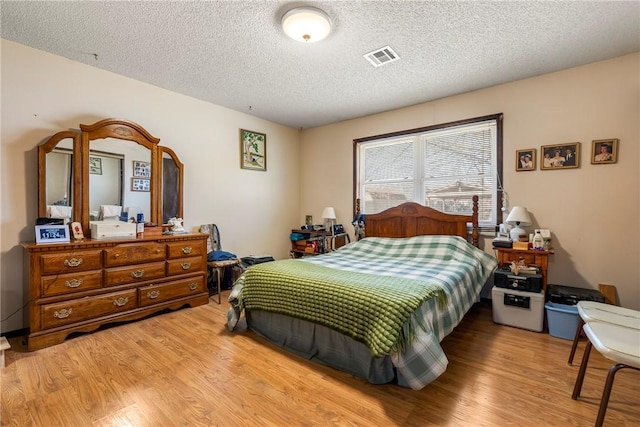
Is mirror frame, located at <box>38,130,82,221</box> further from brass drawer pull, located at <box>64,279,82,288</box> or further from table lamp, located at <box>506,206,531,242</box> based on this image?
table lamp, located at <box>506,206,531,242</box>

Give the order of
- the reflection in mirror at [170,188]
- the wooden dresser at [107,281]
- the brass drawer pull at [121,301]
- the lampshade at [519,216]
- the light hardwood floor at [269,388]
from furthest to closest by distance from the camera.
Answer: the reflection in mirror at [170,188], the lampshade at [519,216], the brass drawer pull at [121,301], the wooden dresser at [107,281], the light hardwood floor at [269,388]

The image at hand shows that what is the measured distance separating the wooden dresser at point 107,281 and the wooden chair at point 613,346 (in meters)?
3.25

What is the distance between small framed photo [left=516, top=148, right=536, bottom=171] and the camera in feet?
9.82

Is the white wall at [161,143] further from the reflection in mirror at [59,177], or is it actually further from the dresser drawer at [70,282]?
the dresser drawer at [70,282]

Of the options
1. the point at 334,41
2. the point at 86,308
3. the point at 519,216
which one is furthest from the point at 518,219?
the point at 86,308

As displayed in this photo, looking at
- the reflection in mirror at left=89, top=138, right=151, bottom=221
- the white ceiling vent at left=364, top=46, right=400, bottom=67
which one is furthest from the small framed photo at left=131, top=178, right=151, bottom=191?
the white ceiling vent at left=364, top=46, right=400, bottom=67

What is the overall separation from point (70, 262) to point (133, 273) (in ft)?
1.59

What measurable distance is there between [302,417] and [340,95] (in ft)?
10.6

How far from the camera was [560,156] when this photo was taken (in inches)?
112

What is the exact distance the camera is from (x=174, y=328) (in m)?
2.61

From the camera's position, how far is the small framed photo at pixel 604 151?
260cm

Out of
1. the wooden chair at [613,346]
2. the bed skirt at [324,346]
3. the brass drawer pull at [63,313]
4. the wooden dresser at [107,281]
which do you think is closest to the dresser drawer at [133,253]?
the wooden dresser at [107,281]

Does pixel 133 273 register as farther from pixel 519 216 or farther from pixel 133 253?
pixel 519 216

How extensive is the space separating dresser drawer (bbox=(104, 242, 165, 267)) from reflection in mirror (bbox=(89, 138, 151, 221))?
1.45 feet
